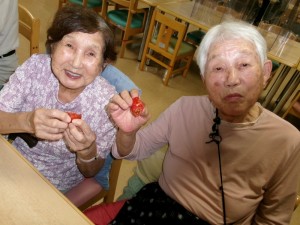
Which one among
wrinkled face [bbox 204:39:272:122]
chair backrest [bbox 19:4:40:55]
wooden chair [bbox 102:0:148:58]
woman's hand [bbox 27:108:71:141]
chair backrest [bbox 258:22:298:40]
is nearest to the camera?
woman's hand [bbox 27:108:71:141]

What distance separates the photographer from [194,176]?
1.35 meters

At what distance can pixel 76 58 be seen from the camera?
4.05 feet

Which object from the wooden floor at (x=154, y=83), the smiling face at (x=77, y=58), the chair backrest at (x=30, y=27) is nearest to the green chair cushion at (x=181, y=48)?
the wooden floor at (x=154, y=83)

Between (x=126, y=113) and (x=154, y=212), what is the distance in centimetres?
53

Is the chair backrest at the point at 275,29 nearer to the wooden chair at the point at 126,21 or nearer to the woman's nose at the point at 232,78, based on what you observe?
the wooden chair at the point at 126,21

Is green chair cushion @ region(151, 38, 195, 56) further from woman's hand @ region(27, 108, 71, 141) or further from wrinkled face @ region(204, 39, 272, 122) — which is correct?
woman's hand @ region(27, 108, 71, 141)

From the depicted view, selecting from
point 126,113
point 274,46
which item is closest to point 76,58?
point 126,113

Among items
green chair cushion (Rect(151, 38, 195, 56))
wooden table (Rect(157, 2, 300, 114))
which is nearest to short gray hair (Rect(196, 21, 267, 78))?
wooden table (Rect(157, 2, 300, 114))

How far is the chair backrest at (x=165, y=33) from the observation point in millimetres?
3559

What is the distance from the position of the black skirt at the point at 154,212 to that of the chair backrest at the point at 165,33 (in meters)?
2.65

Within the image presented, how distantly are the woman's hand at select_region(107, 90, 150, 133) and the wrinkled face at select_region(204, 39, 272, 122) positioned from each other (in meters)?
0.36

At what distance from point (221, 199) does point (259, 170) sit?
0.75 feet

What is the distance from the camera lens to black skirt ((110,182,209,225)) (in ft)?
4.23

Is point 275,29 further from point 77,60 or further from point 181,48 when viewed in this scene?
point 77,60
